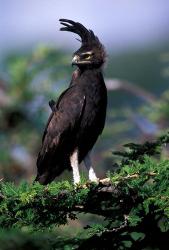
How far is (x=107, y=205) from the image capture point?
7559 millimetres

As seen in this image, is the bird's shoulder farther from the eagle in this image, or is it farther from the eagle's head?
the eagle's head

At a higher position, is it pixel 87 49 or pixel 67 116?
pixel 87 49

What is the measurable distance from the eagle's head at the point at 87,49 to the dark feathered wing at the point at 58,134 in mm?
702

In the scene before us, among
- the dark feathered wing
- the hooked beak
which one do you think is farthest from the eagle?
the hooked beak

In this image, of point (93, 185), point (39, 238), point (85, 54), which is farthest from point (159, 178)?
point (85, 54)

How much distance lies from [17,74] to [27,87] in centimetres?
30

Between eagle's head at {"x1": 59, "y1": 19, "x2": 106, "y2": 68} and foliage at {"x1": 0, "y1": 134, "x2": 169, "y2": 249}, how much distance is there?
3.66 m

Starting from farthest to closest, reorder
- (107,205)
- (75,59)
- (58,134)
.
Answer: (75,59) → (58,134) → (107,205)

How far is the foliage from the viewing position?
677 centimetres

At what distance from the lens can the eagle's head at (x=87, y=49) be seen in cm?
1091

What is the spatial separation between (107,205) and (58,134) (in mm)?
2856

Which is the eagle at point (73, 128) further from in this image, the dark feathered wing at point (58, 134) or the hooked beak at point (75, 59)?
the hooked beak at point (75, 59)

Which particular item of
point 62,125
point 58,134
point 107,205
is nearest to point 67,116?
point 62,125

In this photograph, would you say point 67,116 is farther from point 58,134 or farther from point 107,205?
point 107,205
